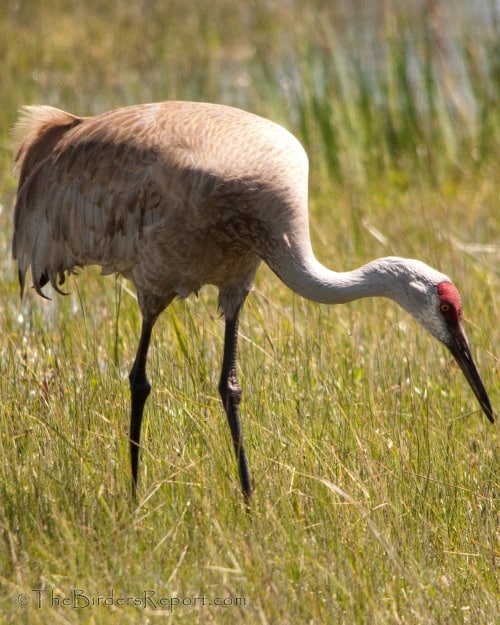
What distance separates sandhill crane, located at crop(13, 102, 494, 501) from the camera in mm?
4051

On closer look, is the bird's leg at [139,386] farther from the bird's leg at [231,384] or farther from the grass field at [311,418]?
the bird's leg at [231,384]

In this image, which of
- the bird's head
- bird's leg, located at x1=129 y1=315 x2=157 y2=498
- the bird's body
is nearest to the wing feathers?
the bird's body

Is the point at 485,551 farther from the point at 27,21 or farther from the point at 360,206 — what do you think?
the point at 27,21

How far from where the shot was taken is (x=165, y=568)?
11.5 feet

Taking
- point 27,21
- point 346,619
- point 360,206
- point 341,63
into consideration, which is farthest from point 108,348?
point 27,21

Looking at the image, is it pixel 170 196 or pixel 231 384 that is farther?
pixel 231 384

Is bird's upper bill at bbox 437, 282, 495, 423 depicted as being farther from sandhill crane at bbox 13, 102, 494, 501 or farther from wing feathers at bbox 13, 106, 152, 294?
wing feathers at bbox 13, 106, 152, 294

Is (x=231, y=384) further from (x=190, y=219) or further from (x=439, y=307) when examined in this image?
(x=439, y=307)

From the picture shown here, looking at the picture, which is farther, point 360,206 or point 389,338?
point 360,206

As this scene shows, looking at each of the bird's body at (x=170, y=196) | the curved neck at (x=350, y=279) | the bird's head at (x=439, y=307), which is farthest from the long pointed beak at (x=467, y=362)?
the bird's body at (x=170, y=196)

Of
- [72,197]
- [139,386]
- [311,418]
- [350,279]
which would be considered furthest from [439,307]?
[72,197]

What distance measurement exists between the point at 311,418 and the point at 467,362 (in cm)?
65

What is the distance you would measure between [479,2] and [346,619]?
815 centimetres

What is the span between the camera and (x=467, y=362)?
399cm
